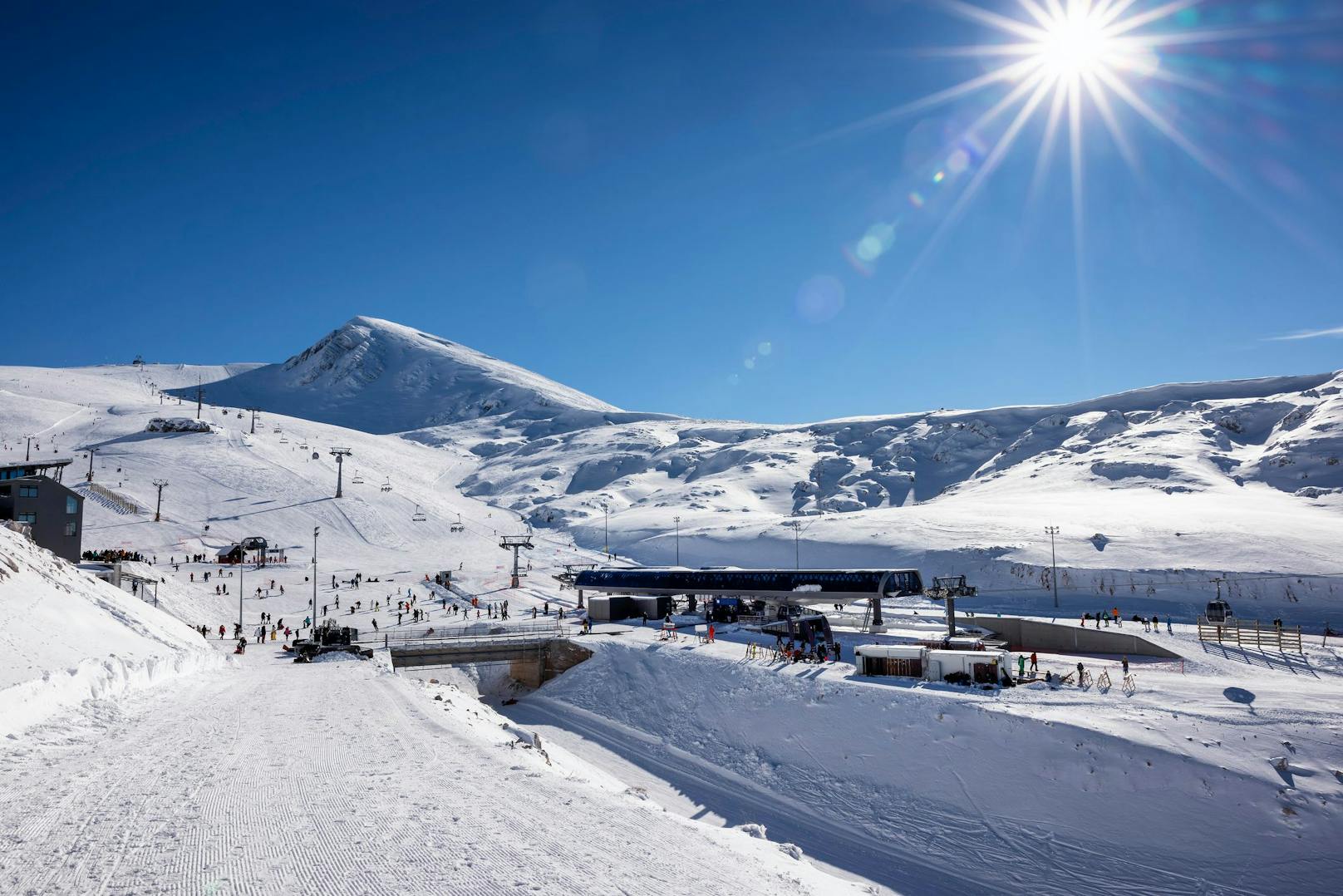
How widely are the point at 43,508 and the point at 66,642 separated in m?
39.7

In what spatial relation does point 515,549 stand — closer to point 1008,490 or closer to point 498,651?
point 498,651

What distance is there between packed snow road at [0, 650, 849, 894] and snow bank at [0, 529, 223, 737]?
0.99m

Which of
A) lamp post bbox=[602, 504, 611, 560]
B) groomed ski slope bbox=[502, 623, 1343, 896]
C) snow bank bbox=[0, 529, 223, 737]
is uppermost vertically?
lamp post bbox=[602, 504, 611, 560]

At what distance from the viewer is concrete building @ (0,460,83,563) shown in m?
51.6

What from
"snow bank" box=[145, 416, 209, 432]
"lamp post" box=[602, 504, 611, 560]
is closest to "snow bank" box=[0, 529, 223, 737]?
"lamp post" box=[602, 504, 611, 560]

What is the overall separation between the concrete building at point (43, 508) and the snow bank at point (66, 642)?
22.8 m

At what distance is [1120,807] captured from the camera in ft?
78.5

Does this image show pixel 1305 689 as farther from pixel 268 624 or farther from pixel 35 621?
pixel 268 624

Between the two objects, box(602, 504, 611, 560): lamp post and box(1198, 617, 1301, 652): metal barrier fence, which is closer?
box(1198, 617, 1301, 652): metal barrier fence

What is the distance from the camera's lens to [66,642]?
23078mm

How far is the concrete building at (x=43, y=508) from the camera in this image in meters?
51.6

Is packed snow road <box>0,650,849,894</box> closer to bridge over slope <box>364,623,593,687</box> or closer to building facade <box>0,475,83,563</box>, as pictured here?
bridge over slope <box>364,623,593,687</box>

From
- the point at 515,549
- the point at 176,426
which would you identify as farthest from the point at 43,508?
the point at 176,426

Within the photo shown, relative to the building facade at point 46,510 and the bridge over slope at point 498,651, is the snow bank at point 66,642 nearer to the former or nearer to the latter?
the bridge over slope at point 498,651
